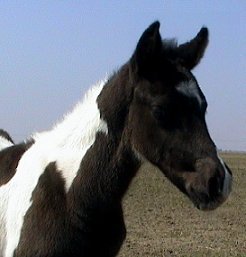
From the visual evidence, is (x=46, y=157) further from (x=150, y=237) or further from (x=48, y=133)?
(x=150, y=237)

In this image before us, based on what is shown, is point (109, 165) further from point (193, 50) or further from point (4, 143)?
point (4, 143)

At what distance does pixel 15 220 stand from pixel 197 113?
68.0 inches

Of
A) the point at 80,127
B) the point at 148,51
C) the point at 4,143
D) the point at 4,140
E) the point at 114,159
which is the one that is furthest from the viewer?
the point at 4,140

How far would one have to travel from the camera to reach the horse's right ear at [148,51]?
4.75 m

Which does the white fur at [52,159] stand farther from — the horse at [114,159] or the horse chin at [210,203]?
the horse chin at [210,203]

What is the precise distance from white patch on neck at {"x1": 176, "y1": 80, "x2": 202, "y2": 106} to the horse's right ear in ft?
0.98

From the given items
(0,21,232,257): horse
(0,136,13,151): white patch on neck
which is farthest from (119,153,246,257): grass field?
(0,21,232,257): horse

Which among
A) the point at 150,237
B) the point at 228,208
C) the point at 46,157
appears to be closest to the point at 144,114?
the point at 46,157

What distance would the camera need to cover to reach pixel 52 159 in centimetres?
518

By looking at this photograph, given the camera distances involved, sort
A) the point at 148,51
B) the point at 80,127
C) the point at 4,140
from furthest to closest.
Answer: the point at 4,140
the point at 80,127
the point at 148,51

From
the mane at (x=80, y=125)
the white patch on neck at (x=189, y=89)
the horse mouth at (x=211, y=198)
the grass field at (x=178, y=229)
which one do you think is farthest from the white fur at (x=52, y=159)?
the grass field at (x=178, y=229)

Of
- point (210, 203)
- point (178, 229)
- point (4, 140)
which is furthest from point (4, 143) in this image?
point (178, 229)

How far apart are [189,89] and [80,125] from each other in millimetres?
1003

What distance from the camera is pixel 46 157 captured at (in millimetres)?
5223
